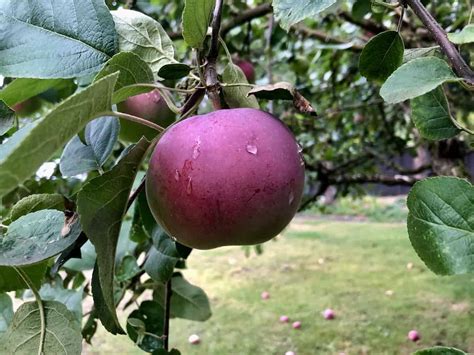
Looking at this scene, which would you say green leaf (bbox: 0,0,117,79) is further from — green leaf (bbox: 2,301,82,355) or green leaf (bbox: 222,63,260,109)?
green leaf (bbox: 2,301,82,355)

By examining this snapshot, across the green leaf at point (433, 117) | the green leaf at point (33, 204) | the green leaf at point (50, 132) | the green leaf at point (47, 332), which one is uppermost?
the green leaf at point (50, 132)

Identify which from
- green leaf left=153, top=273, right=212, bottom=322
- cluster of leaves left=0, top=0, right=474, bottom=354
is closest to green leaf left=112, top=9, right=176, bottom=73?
cluster of leaves left=0, top=0, right=474, bottom=354

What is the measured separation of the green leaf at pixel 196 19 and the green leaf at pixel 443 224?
0.26 metres

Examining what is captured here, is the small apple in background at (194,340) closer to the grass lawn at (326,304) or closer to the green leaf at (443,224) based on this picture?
the grass lawn at (326,304)

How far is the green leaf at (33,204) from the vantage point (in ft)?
1.96

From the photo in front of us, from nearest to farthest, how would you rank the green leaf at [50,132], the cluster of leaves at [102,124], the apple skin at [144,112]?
the green leaf at [50,132], the cluster of leaves at [102,124], the apple skin at [144,112]

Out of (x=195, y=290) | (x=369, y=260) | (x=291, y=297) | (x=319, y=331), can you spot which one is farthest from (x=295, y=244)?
(x=195, y=290)

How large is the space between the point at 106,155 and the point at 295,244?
501 cm

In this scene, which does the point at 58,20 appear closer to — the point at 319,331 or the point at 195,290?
the point at 195,290

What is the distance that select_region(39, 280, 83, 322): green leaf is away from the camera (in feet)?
3.49

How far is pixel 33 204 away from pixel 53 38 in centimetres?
19

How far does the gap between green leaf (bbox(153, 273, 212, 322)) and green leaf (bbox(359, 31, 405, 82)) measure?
829mm

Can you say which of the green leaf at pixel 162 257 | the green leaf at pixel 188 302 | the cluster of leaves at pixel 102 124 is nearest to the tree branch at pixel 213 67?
the cluster of leaves at pixel 102 124

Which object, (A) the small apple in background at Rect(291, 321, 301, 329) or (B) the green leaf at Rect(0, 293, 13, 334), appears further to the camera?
(A) the small apple in background at Rect(291, 321, 301, 329)
